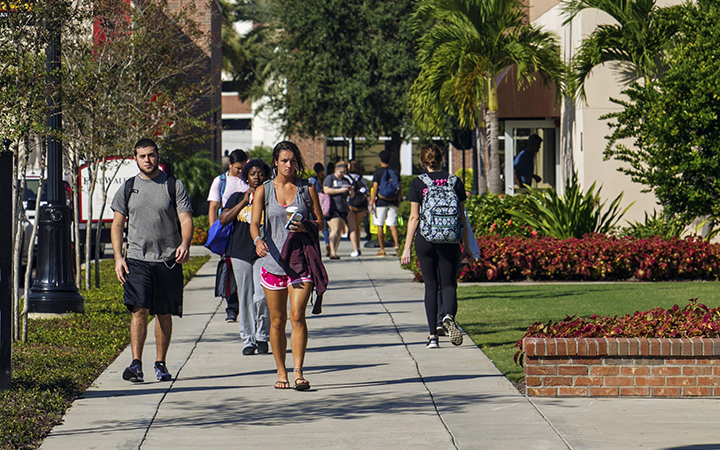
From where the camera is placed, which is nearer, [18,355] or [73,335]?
[18,355]

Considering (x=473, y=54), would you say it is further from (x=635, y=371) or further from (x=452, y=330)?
(x=635, y=371)

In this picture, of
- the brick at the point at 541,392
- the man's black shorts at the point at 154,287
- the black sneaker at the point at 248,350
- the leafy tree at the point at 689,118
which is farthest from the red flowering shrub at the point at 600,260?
the brick at the point at 541,392

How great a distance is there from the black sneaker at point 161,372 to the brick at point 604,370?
306 cm

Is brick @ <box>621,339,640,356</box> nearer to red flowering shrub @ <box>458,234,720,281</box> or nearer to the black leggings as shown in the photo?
the black leggings

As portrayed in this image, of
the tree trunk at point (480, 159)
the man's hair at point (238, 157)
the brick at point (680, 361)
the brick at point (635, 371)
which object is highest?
the tree trunk at point (480, 159)

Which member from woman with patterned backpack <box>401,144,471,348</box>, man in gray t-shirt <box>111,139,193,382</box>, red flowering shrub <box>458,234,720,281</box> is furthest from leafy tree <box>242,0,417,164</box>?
man in gray t-shirt <box>111,139,193,382</box>

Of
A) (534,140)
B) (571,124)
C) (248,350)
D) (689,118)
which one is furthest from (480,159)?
(248,350)

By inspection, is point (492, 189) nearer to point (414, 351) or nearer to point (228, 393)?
point (414, 351)

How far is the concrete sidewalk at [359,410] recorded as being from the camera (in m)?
5.36

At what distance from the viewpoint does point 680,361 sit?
6.40 m

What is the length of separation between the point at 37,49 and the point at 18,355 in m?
2.62

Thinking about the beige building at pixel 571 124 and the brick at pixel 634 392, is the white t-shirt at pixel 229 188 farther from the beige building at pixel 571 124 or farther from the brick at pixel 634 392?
the beige building at pixel 571 124

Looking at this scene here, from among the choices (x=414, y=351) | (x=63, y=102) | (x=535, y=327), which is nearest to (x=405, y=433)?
(x=535, y=327)

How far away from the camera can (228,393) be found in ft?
21.9
